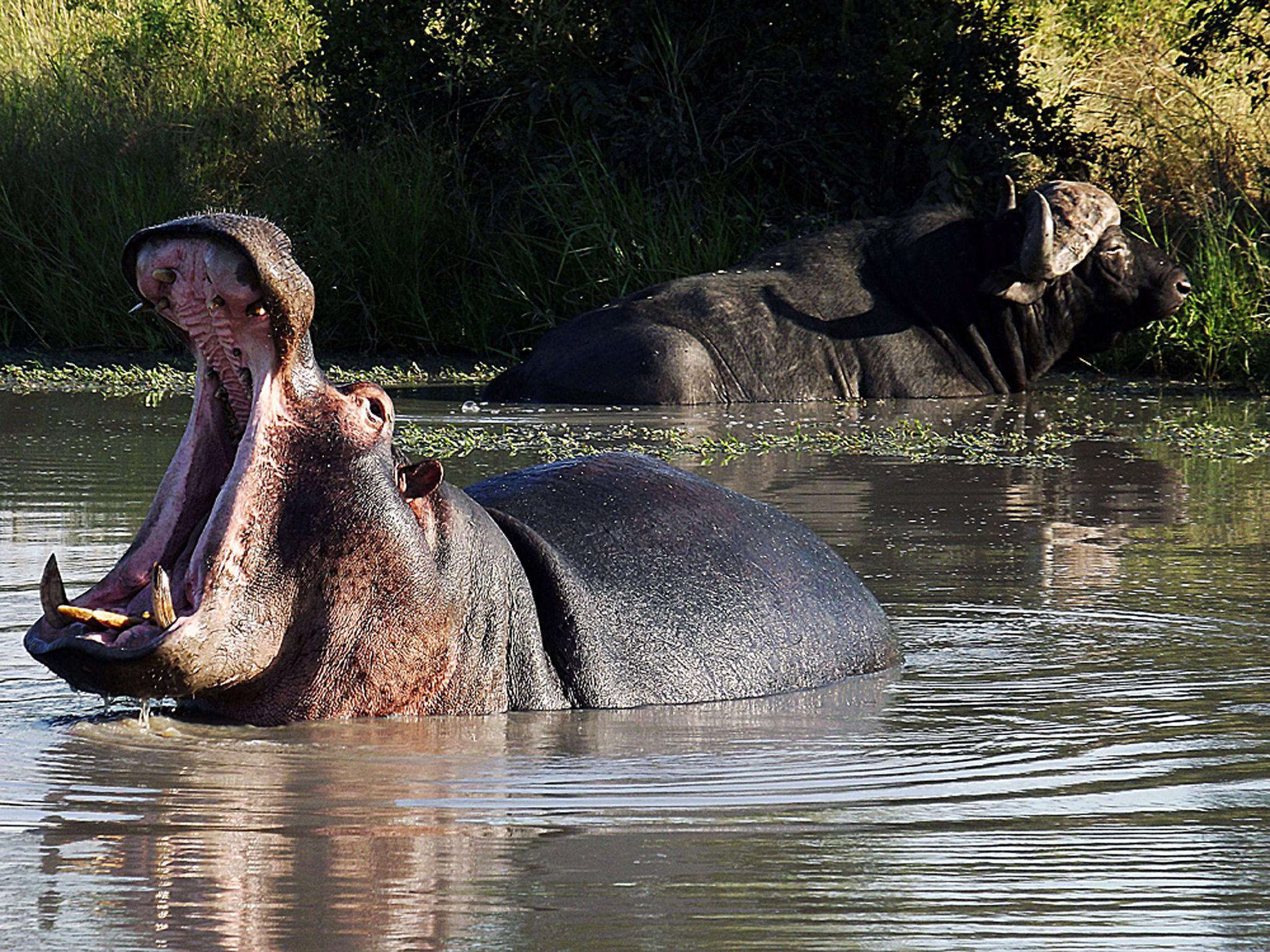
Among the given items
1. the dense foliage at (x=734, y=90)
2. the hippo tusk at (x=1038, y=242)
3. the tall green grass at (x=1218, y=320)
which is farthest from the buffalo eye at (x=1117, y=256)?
the dense foliage at (x=734, y=90)

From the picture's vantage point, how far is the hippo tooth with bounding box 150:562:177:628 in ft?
11.8

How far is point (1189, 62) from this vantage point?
14102 mm

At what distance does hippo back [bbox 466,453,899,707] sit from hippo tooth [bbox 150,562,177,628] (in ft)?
3.04

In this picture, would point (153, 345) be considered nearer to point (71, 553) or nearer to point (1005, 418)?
point (1005, 418)

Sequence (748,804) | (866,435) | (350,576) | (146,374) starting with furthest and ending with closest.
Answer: (146,374) → (866,435) → (350,576) → (748,804)

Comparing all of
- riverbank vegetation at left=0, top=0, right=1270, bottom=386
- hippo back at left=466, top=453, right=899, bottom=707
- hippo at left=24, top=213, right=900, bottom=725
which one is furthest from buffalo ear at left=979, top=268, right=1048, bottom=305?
hippo at left=24, top=213, right=900, bottom=725

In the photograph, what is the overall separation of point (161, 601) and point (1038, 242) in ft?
30.5

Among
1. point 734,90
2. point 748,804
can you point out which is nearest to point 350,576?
point 748,804

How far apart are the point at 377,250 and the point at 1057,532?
842 cm

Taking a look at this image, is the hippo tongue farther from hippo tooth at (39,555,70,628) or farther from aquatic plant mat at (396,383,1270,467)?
aquatic plant mat at (396,383,1270,467)

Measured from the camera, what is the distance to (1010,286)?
12398 millimetres

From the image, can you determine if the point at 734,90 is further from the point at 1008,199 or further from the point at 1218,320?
the point at 1218,320

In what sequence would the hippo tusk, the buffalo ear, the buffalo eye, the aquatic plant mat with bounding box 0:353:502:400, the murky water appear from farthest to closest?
the buffalo eye, the buffalo ear, the hippo tusk, the aquatic plant mat with bounding box 0:353:502:400, the murky water

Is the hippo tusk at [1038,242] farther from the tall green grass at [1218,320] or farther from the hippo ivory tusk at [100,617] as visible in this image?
the hippo ivory tusk at [100,617]
